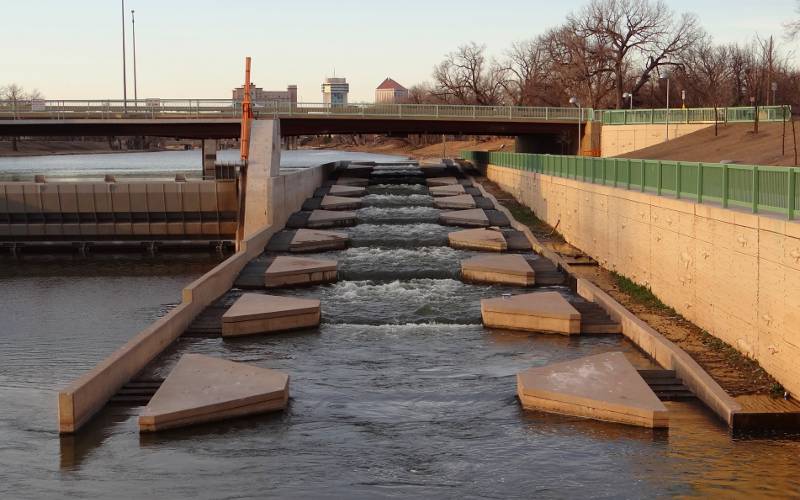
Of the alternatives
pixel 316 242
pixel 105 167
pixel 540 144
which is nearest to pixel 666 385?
pixel 316 242

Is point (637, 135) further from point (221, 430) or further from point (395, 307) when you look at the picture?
point (221, 430)

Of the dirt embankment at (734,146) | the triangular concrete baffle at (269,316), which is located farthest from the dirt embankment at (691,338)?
the dirt embankment at (734,146)

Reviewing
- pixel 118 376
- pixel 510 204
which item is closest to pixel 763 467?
pixel 118 376

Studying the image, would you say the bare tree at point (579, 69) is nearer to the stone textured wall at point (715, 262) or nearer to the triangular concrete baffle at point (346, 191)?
the triangular concrete baffle at point (346, 191)

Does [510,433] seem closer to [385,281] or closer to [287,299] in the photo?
[287,299]

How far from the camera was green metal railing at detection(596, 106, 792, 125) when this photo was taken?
61438mm

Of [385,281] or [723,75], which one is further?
[723,75]

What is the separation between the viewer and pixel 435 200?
5203cm

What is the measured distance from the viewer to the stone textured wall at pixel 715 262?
52.4 ft

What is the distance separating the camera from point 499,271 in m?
28.7

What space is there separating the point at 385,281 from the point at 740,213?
1285 cm

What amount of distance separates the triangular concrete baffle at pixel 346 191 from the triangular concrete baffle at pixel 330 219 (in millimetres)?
10998

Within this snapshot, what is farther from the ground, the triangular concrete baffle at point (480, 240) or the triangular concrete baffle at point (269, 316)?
the triangular concrete baffle at point (480, 240)

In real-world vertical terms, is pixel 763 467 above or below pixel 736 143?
below
